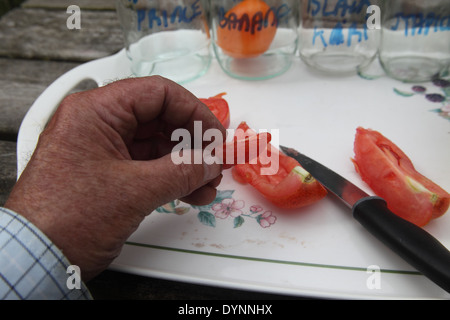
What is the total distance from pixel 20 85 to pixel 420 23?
1246 mm

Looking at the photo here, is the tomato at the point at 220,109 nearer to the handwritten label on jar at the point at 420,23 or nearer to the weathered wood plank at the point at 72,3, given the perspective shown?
the handwritten label on jar at the point at 420,23

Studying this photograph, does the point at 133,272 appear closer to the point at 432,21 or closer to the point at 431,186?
the point at 431,186

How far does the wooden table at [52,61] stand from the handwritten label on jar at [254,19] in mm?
510

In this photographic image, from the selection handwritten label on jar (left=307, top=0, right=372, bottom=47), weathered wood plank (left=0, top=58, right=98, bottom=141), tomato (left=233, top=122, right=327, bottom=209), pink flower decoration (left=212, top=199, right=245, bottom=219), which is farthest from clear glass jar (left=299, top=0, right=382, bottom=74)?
weathered wood plank (left=0, top=58, right=98, bottom=141)

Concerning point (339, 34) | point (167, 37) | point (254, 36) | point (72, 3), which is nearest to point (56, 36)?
point (72, 3)

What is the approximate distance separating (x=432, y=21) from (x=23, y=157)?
110 cm

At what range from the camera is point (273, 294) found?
2.32 ft

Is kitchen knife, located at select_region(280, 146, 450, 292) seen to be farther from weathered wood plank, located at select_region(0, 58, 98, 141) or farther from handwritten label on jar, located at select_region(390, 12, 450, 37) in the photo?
weathered wood plank, located at select_region(0, 58, 98, 141)

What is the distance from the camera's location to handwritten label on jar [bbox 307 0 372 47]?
1.15 m

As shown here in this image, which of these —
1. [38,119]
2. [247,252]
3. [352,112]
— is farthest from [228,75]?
[247,252]

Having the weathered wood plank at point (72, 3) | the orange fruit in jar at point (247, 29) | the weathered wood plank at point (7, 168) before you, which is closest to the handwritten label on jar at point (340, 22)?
the orange fruit in jar at point (247, 29)

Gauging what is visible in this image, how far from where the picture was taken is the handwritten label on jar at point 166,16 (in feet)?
3.97

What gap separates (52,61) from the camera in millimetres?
1505

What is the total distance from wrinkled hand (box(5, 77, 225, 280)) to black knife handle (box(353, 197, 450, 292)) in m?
0.28
